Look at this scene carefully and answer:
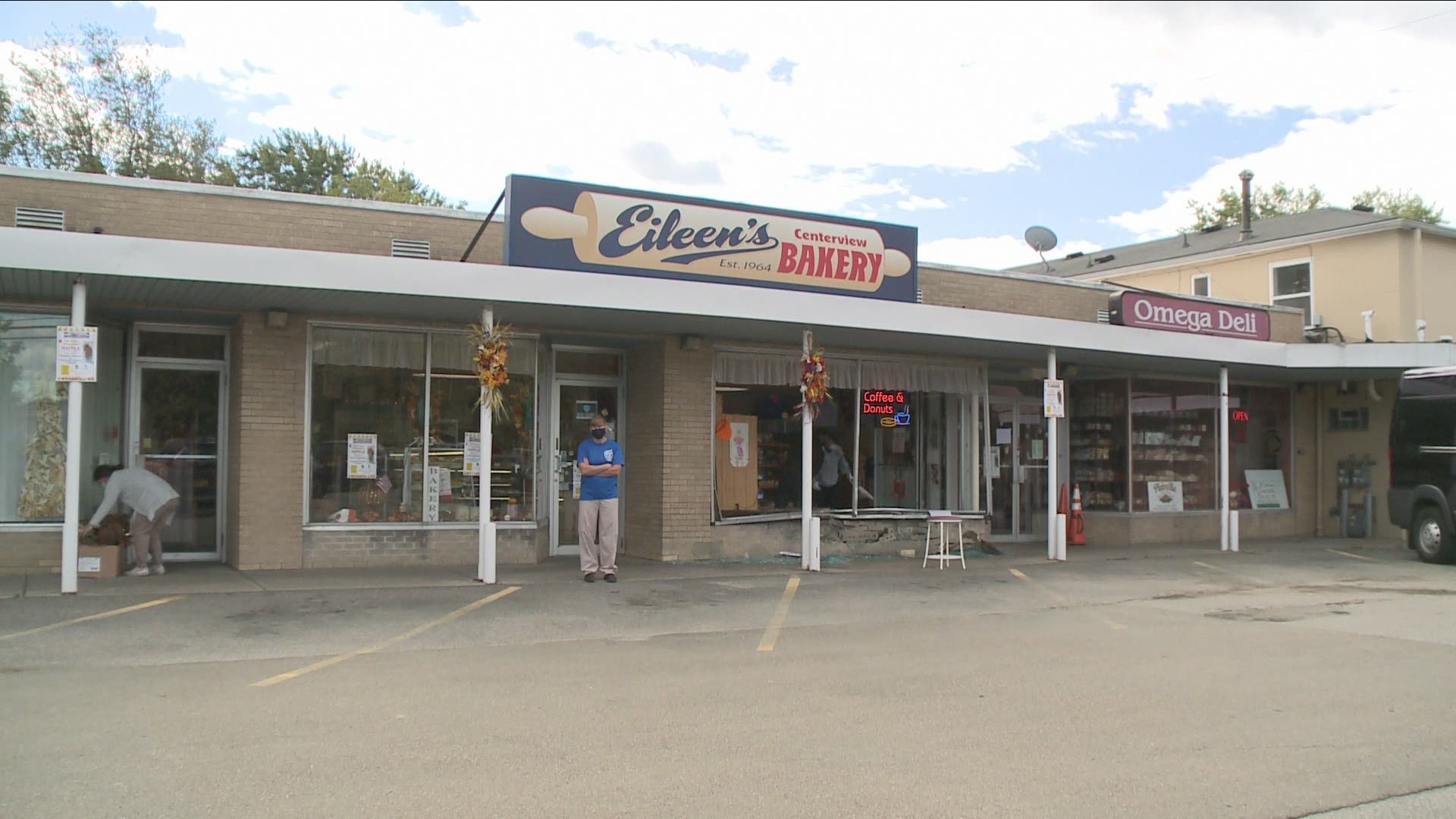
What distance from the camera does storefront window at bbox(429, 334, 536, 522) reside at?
523 inches

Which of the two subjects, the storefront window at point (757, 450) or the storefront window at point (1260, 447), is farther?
the storefront window at point (1260, 447)

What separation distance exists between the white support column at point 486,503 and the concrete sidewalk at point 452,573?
0.71 feet

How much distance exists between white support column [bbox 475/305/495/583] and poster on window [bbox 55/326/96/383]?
359cm

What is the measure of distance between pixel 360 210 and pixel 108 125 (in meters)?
29.2

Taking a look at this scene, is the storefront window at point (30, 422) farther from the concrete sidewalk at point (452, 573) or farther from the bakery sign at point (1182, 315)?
the bakery sign at point (1182, 315)

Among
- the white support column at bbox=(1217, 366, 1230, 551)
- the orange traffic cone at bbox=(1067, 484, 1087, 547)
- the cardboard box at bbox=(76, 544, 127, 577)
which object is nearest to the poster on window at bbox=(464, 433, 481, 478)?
the cardboard box at bbox=(76, 544, 127, 577)

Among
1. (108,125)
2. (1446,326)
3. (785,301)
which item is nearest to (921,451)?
(785,301)

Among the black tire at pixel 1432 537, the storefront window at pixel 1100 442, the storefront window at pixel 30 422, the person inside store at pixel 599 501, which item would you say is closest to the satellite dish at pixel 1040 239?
the storefront window at pixel 1100 442

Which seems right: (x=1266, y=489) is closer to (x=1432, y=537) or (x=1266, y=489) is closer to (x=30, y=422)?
(x=1432, y=537)

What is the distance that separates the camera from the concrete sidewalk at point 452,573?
11.0 metres

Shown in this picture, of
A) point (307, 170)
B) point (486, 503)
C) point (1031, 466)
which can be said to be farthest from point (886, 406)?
point (307, 170)

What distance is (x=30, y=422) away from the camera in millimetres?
11977

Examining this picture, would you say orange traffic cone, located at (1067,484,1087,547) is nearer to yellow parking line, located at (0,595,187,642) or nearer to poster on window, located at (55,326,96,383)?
yellow parking line, located at (0,595,187,642)

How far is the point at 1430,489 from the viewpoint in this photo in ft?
52.3
